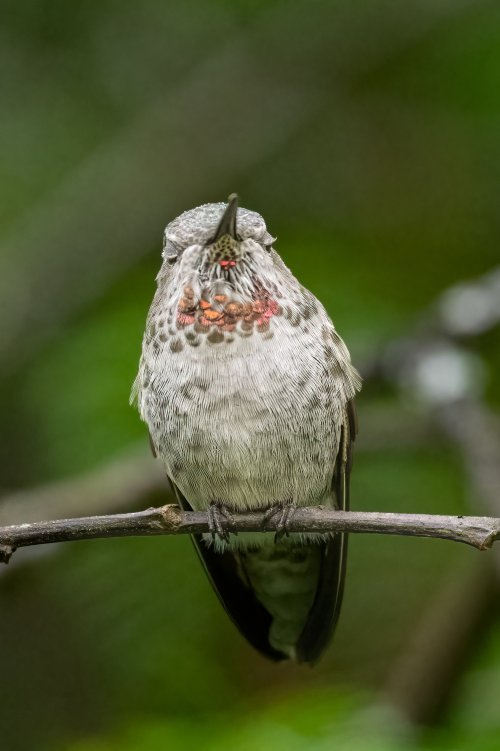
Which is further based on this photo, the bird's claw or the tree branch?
the bird's claw

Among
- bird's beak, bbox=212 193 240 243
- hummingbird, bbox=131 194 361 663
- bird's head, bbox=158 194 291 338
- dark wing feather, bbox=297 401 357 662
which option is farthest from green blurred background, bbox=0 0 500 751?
bird's beak, bbox=212 193 240 243

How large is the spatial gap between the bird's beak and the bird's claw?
85cm

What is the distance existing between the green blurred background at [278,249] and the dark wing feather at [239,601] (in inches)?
11.2

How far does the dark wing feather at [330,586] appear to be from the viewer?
158 inches

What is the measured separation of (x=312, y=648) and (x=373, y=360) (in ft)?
5.32

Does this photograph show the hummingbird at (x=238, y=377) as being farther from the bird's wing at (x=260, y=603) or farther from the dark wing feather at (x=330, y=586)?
the bird's wing at (x=260, y=603)

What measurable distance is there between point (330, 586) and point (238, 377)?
3.67ft

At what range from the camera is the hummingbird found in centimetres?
351

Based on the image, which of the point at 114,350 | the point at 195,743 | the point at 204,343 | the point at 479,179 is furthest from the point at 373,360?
the point at 195,743

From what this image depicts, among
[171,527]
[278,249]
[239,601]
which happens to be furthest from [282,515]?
[278,249]

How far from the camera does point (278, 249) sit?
18.8 feet

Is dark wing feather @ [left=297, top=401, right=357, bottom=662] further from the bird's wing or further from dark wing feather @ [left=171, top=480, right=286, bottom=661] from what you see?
dark wing feather @ [left=171, top=480, right=286, bottom=661]

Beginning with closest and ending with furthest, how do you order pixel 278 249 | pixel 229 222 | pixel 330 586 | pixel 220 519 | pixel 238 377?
pixel 229 222 < pixel 238 377 < pixel 220 519 < pixel 330 586 < pixel 278 249

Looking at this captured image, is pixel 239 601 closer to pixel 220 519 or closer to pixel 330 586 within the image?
pixel 330 586
